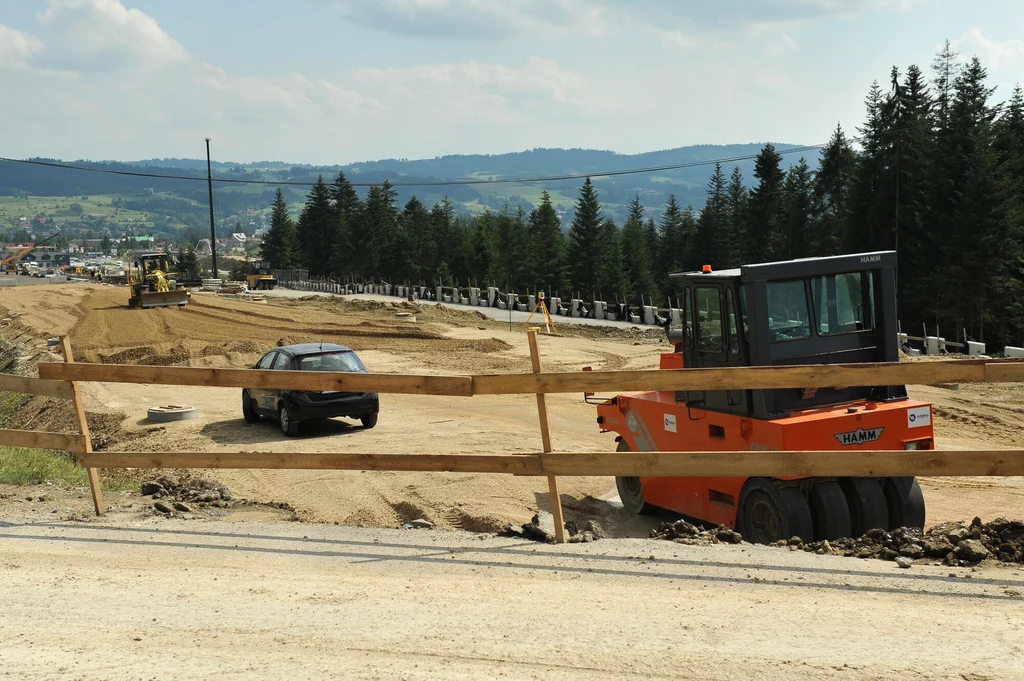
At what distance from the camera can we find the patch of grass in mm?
11297

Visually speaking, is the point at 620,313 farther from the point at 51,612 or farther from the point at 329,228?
the point at 329,228

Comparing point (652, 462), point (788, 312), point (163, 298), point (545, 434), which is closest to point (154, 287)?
point (163, 298)

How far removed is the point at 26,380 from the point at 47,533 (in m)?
1.45

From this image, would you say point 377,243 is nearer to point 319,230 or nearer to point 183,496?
point 319,230

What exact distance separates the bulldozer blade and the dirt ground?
5729 millimetres

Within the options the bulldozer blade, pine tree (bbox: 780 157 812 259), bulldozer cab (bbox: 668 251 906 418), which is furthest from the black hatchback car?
pine tree (bbox: 780 157 812 259)

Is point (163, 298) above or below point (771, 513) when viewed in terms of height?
above

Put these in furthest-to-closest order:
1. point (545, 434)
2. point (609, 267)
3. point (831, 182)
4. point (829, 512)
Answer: point (609, 267), point (831, 182), point (829, 512), point (545, 434)

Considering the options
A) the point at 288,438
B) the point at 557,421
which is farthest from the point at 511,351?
the point at 288,438

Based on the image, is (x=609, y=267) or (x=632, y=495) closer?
(x=632, y=495)

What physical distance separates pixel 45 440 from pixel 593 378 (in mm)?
5100

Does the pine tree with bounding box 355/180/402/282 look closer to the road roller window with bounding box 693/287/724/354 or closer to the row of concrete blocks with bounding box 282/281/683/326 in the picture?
the row of concrete blocks with bounding box 282/281/683/326

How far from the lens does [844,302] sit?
35.2 feet

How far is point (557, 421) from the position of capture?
19.9 m
